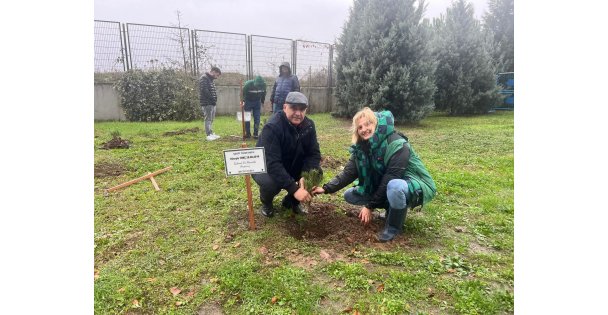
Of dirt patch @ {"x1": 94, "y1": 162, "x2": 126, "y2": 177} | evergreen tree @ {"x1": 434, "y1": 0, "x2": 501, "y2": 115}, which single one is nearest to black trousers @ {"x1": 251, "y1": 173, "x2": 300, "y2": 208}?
dirt patch @ {"x1": 94, "y1": 162, "x2": 126, "y2": 177}

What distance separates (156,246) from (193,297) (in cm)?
94

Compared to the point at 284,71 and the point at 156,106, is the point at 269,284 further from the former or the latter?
the point at 156,106

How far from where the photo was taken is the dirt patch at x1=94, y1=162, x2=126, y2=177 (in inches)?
219

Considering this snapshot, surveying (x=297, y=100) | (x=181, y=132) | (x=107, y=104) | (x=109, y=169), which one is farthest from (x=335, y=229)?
(x=107, y=104)

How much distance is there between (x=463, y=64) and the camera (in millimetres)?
14781

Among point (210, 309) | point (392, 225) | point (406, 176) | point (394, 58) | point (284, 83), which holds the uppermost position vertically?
point (394, 58)

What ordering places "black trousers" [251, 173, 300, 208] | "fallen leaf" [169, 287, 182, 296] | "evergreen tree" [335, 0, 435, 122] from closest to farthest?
1. "fallen leaf" [169, 287, 182, 296]
2. "black trousers" [251, 173, 300, 208]
3. "evergreen tree" [335, 0, 435, 122]

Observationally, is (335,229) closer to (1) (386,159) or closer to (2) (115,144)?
(1) (386,159)

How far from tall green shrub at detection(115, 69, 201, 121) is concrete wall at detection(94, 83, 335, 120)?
1.22 feet

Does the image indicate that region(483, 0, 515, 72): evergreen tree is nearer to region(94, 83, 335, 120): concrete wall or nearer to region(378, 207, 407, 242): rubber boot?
region(94, 83, 335, 120): concrete wall

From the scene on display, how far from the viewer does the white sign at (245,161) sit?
327 centimetres

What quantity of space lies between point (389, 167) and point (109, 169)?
456 cm

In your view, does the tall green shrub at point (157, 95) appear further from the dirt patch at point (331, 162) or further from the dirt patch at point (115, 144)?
the dirt patch at point (331, 162)

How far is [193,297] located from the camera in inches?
100
